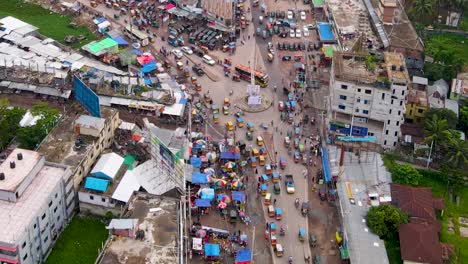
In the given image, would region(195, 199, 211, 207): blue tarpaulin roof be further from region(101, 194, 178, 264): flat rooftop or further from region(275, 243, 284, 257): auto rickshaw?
region(275, 243, 284, 257): auto rickshaw

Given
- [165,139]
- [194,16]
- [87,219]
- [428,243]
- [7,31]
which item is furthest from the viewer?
[194,16]

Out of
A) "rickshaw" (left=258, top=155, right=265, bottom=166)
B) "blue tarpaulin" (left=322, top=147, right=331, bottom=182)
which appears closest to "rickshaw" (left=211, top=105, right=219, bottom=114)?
"rickshaw" (left=258, top=155, right=265, bottom=166)

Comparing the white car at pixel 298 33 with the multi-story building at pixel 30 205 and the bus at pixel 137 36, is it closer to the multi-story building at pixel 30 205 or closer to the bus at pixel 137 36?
the bus at pixel 137 36

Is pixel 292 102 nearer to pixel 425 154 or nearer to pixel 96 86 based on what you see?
pixel 425 154

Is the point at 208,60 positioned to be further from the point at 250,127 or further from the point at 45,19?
the point at 45,19

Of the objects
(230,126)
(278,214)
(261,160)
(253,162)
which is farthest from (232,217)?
(230,126)

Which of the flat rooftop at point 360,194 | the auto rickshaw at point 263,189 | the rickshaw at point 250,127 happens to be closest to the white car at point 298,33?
the rickshaw at point 250,127

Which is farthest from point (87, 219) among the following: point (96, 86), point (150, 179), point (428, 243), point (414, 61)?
point (414, 61)
